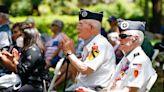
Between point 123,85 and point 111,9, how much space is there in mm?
29340

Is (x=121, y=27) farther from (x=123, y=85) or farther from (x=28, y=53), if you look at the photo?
(x=28, y=53)

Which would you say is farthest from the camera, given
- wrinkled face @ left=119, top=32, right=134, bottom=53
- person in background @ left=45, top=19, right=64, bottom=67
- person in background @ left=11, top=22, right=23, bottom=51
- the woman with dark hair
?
person in background @ left=45, top=19, right=64, bottom=67

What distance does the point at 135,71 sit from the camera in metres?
5.68

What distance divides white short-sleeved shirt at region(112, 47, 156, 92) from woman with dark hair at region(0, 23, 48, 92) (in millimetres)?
1722

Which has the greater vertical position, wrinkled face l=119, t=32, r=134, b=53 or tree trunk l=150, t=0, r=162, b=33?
wrinkled face l=119, t=32, r=134, b=53

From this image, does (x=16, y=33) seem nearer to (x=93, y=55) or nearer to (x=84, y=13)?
(x=84, y=13)

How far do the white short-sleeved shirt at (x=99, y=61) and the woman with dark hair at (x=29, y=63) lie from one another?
1023 millimetres

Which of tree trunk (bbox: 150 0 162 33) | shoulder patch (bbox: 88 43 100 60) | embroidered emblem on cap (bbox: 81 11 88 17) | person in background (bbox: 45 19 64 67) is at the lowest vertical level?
tree trunk (bbox: 150 0 162 33)

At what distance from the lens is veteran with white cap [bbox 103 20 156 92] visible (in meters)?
5.65

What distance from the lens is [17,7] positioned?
32.3m

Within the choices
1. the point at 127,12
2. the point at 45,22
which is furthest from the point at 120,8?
the point at 45,22

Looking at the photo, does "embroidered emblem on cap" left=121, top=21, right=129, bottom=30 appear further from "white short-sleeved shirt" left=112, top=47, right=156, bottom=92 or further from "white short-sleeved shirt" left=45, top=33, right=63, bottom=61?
"white short-sleeved shirt" left=45, top=33, right=63, bottom=61

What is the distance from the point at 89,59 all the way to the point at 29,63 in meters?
1.32

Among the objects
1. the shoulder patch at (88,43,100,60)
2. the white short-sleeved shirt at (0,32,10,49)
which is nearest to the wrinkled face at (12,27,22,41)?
the white short-sleeved shirt at (0,32,10,49)
